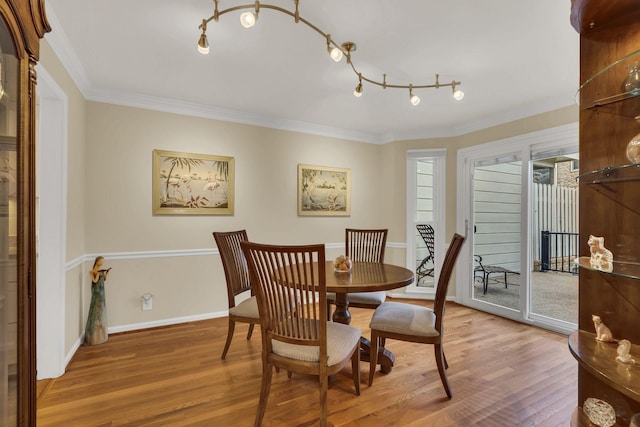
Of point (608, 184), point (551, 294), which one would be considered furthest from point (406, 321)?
point (551, 294)

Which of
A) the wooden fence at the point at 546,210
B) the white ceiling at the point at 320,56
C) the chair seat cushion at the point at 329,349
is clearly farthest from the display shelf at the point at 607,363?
the wooden fence at the point at 546,210

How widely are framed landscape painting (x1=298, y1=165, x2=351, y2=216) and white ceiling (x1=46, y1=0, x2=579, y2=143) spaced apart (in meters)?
0.83

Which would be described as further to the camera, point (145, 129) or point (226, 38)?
point (145, 129)

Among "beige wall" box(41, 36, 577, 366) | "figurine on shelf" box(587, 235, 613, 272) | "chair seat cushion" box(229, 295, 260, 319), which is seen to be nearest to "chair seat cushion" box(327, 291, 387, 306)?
"chair seat cushion" box(229, 295, 260, 319)

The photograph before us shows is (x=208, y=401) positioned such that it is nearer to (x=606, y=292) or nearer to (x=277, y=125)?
(x=606, y=292)

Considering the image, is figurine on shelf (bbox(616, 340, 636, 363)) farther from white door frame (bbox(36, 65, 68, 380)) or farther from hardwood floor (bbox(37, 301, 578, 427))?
white door frame (bbox(36, 65, 68, 380))

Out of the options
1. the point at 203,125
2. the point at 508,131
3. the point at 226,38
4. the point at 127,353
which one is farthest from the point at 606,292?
the point at 203,125

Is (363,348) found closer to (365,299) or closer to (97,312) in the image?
(365,299)

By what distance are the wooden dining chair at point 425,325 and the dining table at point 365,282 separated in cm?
23

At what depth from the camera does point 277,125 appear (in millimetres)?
3957

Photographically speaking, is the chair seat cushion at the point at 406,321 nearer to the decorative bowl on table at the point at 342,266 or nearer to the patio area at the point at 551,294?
the decorative bowl on table at the point at 342,266

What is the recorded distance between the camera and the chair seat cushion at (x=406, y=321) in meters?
2.06

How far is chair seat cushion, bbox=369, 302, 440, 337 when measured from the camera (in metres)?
2.06

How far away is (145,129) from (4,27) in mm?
2482
